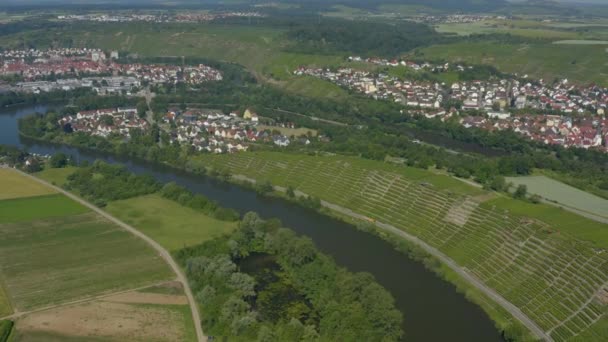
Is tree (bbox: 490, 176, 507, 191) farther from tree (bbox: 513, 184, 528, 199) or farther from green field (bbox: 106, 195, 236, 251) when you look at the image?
green field (bbox: 106, 195, 236, 251)

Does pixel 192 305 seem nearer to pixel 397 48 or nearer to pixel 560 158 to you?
pixel 560 158

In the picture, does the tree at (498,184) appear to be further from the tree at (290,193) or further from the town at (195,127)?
the town at (195,127)

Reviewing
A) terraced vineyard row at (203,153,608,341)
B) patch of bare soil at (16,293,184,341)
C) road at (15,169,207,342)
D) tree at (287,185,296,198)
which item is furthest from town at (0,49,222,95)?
patch of bare soil at (16,293,184,341)

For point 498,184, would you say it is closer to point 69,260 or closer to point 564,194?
point 564,194

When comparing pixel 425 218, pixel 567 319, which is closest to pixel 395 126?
pixel 425 218

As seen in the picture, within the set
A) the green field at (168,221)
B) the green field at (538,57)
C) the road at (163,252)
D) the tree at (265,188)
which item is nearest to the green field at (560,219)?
the tree at (265,188)
